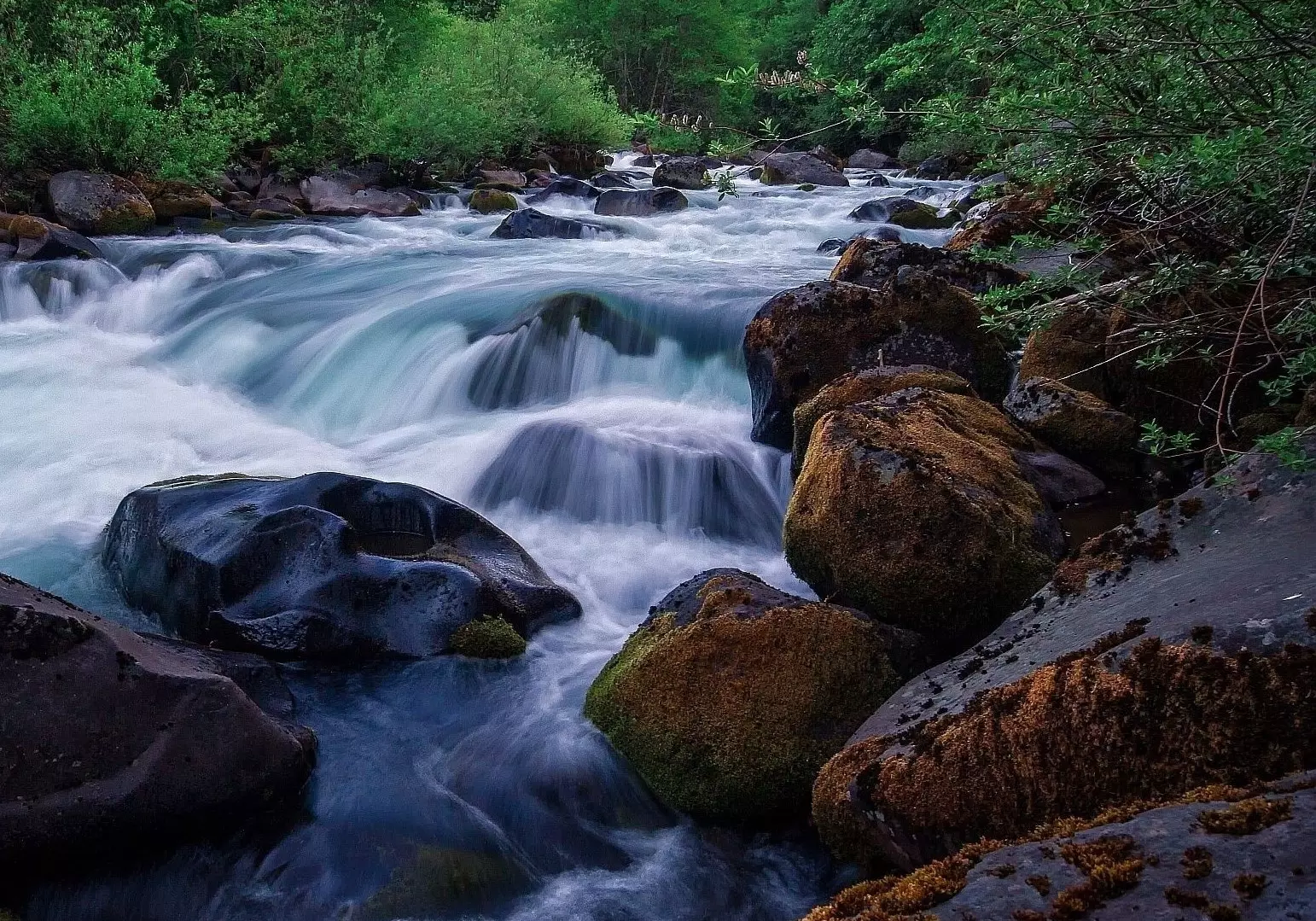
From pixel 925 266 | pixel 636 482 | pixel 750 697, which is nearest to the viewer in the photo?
pixel 750 697

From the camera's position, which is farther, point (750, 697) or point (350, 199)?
point (350, 199)

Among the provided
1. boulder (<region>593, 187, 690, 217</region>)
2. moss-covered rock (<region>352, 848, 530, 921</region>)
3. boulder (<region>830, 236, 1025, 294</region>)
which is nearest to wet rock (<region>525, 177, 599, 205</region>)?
boulder (<region>593, 187, 690, 217</region>)

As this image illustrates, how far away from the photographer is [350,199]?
16.9 m

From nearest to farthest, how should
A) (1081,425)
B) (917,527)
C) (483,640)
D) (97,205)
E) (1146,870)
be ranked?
(1146,870)
(917,527)
(483,640)
(1081,425)
(97,205)

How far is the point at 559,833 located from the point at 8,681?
2.04 meters

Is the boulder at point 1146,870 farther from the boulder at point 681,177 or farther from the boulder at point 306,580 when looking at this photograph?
the boulder at point 681,177


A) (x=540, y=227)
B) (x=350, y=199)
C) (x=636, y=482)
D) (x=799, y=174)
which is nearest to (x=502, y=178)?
(x=350, y=199)

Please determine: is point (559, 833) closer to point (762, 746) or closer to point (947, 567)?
point (762, 746)

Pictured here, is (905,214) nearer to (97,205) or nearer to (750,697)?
(97,205)

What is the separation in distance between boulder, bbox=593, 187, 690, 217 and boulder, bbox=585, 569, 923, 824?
13.4 metres

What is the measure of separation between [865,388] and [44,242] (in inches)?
425

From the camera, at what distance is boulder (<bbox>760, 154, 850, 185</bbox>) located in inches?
847

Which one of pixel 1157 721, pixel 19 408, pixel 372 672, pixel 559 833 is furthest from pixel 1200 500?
pixel 19 408

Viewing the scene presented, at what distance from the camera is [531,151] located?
77.6 ft
